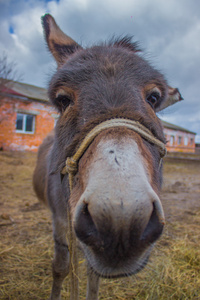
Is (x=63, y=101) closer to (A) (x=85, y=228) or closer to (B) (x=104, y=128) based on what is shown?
(B) (x=104, y=128)

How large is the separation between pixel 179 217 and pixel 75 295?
3.55 metres

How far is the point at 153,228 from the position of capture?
38.9 inches

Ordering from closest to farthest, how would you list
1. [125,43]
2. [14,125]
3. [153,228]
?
[153,228]
[125,43]
[14,125]

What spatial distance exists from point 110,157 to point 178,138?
37.6 meters

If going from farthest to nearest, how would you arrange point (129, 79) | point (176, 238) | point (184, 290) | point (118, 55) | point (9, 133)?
point (9, 133)
point (176, 238)
point (184, 290)
point (118, 55)
point (129, 79)

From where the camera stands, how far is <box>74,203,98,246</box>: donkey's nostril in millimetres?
980

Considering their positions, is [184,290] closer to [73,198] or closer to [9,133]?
[73,198]

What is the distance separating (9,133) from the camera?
14.0 meters

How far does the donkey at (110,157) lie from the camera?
2.97 feet

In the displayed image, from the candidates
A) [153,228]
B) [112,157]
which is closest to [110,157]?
[112,157]

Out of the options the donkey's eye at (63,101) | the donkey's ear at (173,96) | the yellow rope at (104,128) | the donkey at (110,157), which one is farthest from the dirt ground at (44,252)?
the donkey's eye at (63,101)

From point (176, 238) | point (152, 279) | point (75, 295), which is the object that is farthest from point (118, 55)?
point (176, 238)

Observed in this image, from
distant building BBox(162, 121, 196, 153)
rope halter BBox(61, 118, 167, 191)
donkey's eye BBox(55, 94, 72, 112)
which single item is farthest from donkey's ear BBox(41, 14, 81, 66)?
distant building BBox(162, 121, 196, 153)

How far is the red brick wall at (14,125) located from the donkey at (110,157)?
1264 centimetres
